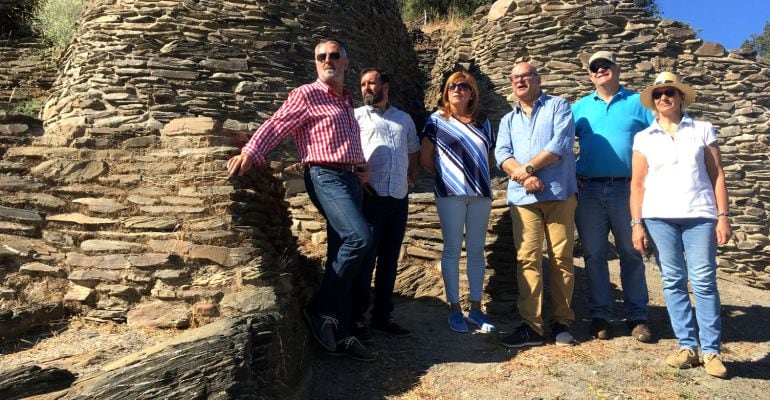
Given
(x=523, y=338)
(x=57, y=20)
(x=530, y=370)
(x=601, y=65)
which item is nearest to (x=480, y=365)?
(x=530, y=370)

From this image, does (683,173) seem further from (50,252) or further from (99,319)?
(50,252)

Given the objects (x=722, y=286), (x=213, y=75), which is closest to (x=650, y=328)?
(x=722, y=286)

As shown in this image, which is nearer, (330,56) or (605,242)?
(330,56)

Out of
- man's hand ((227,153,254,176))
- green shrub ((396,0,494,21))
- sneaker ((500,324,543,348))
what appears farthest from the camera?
green shrub ((396,0,494,21))

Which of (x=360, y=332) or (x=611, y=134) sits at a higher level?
(x=611, y=134)

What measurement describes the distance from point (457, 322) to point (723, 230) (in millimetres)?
1863

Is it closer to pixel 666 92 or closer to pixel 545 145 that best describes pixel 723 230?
pixel 666 92

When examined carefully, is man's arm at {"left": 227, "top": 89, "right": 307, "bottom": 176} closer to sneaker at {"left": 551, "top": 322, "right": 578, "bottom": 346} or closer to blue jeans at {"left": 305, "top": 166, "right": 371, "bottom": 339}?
blue jeans at {"left": 305, "top": 166, "right": 371, "bottom": 339}

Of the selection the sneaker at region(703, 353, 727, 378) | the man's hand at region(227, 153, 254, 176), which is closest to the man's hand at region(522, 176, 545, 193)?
the sneaker at region(703, 353, 727, 378)

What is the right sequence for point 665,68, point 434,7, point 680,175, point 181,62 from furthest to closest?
point 434,7
point 665,68
point 181,62
point 680,175

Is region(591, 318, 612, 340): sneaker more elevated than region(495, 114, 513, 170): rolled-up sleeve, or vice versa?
region(495, 114, 513, 170): rolled-up sleeve

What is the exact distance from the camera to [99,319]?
312 cm

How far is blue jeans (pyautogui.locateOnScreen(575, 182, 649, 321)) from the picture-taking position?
3.85 metres

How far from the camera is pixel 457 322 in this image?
3918mm
